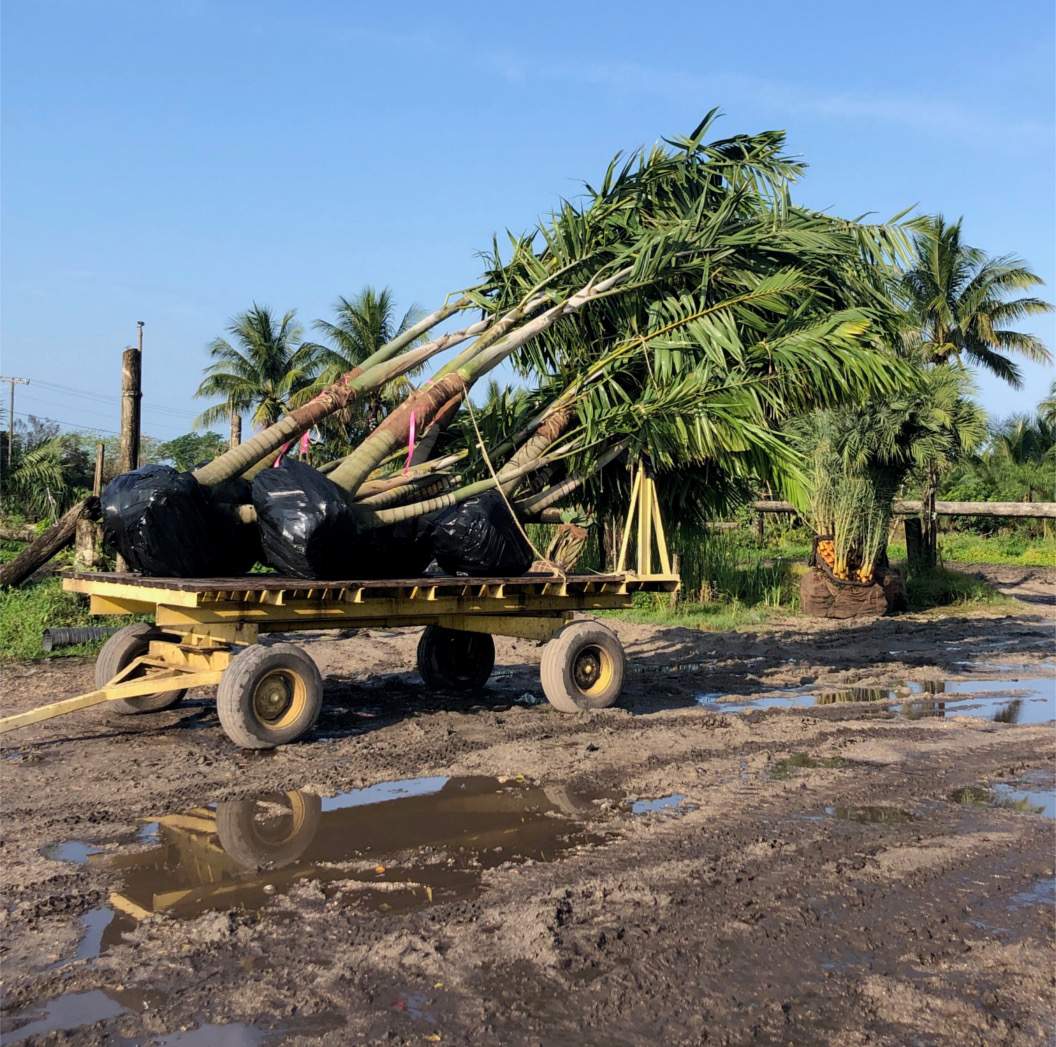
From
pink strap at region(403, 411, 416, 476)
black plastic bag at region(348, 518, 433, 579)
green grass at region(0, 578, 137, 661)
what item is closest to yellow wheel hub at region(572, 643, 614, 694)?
black plastic bag at region(348, 518, 433, 579)

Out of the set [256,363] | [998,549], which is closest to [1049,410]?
[998,549]

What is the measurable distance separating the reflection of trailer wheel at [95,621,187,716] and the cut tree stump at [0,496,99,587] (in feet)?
11.3

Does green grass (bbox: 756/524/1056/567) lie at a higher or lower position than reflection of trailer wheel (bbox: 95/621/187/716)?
higher

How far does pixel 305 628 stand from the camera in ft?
26.8

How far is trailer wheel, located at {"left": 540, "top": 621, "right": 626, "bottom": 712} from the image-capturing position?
29.9 ft

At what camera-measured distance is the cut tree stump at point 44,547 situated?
11930mm

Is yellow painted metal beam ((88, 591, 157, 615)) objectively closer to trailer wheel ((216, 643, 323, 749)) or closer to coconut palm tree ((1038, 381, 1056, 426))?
trailer wheel ((216, 643, 323, 749))

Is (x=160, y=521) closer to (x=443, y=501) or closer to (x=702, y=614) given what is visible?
(x=443, y=501)

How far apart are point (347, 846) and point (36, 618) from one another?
7.88 m

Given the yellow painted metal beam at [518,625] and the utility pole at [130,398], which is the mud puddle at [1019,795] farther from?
the utility pole at [130,398]

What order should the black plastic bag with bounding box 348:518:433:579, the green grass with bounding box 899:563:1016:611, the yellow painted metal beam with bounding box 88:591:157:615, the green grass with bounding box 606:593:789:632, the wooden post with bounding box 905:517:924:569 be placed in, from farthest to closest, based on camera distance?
the wooden post with bounding box 905:517:924:569 < the green grass with bounding box 899:563:1016:611 < the green grass with bounding box 606:593:789:632 < the black plastic bag with bounding box 348:518:433:579 < the yellow painted metal beam with bounding box 88:591:157:615

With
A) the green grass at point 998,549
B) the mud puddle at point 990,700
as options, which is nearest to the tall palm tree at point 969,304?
the green grass at point 998,549

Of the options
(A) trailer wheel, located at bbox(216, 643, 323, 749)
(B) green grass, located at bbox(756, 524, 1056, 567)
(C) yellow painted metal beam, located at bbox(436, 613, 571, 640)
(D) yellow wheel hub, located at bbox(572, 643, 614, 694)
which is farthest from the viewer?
(B) green grass, located at bbox(756, 524, 1056, 567)

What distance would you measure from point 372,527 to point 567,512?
96.5 inches
